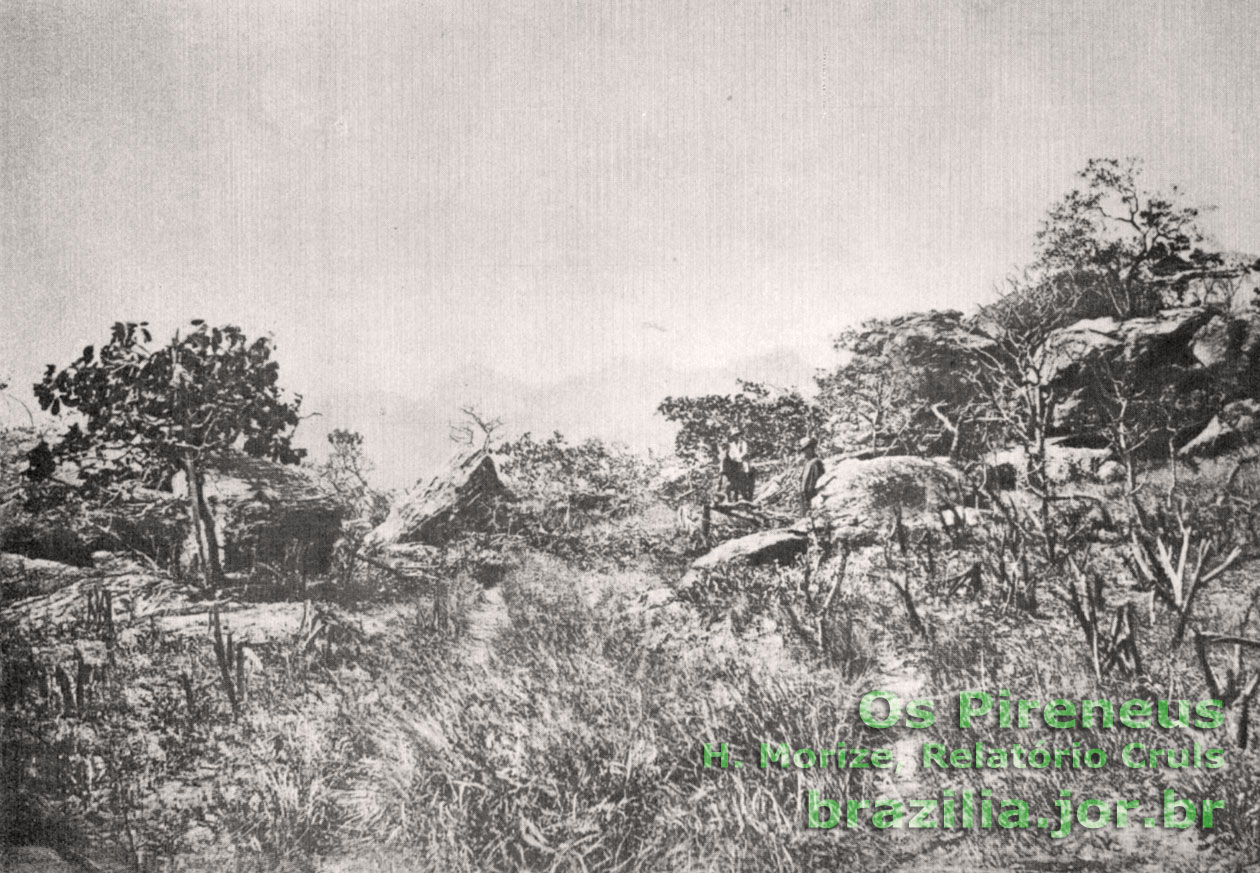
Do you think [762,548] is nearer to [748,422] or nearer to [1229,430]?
[748,422]

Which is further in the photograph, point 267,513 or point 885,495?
point 267,513

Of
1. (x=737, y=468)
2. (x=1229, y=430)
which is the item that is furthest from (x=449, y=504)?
(x=1229, y=430)

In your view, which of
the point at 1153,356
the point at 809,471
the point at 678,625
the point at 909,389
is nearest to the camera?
the point at 1153,356

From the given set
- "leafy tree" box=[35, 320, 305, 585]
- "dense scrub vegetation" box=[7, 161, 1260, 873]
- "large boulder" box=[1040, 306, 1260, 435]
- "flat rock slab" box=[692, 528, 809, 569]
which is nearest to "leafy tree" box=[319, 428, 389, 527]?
"dense scrub vegetation" box=[7, 161, 1260, 873]

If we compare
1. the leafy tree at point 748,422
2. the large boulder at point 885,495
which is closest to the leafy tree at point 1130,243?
the large boulder at point 885,495

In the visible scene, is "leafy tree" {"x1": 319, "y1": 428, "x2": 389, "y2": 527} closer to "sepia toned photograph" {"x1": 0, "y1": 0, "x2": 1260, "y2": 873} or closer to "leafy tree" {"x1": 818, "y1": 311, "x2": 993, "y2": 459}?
"sepia toned photograph" {"x1": 0, "y1": 0, "x2": 1260, "y2": 873}

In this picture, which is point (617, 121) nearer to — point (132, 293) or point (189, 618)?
point (132, 293)

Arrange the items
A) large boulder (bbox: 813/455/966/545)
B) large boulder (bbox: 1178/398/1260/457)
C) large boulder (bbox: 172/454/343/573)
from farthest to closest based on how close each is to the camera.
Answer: large boulder (bbox: 172/454/343/573)
large boulder (bbox: 813/455/966/545)
large boulder (bbox: 1178/398/1260/457)

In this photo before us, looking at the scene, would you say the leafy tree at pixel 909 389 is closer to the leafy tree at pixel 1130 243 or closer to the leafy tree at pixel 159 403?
the leafy tree at pixel 1130 243
